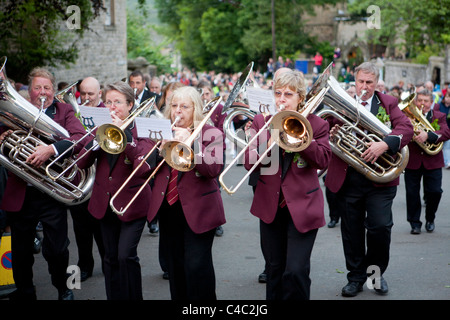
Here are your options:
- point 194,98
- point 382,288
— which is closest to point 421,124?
point 382,288

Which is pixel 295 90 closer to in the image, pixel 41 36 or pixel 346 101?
pixel 346 101

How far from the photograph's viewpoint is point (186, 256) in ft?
15.9

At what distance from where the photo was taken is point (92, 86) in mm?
6980

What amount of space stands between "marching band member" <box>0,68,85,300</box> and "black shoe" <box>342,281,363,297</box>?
2.56 metres

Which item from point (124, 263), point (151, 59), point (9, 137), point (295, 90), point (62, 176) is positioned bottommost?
point (151, 59)

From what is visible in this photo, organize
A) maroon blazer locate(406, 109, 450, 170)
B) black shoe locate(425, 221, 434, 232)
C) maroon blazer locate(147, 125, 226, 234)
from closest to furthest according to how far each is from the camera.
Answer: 1. maroon blazer locate(147, 125, 226, 234)
2. maroon blazer locate(406, 109, 450, 170)
3. black shoe locate(425, 221, 434, 232)

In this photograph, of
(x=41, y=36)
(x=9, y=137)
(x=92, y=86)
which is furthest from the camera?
(x=41, y=36)

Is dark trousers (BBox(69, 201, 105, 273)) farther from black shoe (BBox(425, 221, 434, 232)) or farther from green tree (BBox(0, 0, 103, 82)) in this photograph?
green tree (BBox(0, 0, 103, 82))

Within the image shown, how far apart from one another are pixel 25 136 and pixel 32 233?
33.5 inches

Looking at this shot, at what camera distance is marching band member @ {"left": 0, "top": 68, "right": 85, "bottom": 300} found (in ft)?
18.1

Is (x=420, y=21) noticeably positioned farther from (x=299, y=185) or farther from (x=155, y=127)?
(x=155, y=127)

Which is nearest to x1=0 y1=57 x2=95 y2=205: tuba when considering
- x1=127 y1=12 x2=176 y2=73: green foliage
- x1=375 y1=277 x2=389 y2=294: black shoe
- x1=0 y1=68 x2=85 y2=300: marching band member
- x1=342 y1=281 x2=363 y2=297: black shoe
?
x1=0 y1=68 x2=85 y2=300: marching band member

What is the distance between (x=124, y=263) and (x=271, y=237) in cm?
118
